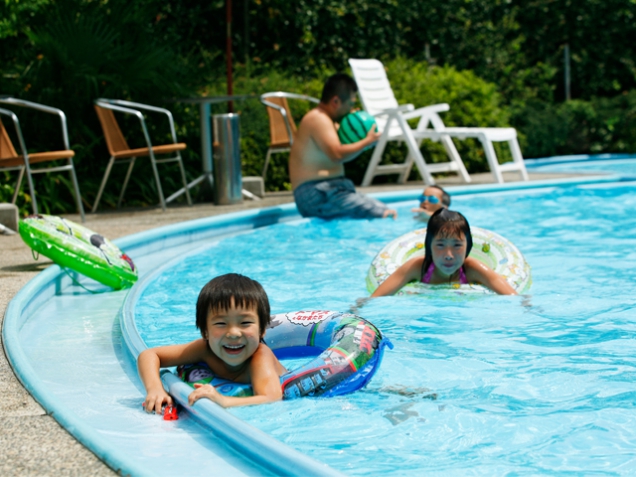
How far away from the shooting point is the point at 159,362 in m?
3.46

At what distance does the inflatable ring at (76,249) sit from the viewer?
18.0 ft

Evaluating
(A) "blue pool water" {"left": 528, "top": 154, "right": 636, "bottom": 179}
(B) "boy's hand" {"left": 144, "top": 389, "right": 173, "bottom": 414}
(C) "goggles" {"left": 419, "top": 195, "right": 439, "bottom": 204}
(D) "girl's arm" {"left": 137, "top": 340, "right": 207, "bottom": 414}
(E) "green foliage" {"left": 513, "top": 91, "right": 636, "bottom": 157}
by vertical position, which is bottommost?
(A) "blue pool water" {"left": 528, "top": 154, "right": 636, "bottom": 179}

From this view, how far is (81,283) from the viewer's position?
19.5 feet

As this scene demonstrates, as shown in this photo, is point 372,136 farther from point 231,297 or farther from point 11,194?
point 231,297

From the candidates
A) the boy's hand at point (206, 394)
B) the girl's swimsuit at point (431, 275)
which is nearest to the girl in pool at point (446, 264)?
the girl's swimsuit at point (431, 275)

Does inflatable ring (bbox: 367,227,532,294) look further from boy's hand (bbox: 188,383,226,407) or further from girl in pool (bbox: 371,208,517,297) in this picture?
boy's hand (bbox: 188,383,226,407)

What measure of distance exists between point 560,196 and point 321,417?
8.14 m

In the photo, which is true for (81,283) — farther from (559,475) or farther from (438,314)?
(559,475)

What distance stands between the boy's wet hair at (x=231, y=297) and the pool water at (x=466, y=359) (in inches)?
14.4

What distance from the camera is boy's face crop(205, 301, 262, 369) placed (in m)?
3.23

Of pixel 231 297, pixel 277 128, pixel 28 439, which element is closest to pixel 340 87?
pixel 277 128

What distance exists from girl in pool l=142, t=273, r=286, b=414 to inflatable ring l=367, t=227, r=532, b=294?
204 cm

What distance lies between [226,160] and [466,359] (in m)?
5.73

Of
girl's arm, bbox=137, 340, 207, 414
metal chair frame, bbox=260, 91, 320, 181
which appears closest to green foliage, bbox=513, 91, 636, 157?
metal chair frame, bbox=260, 91, 320, 181
